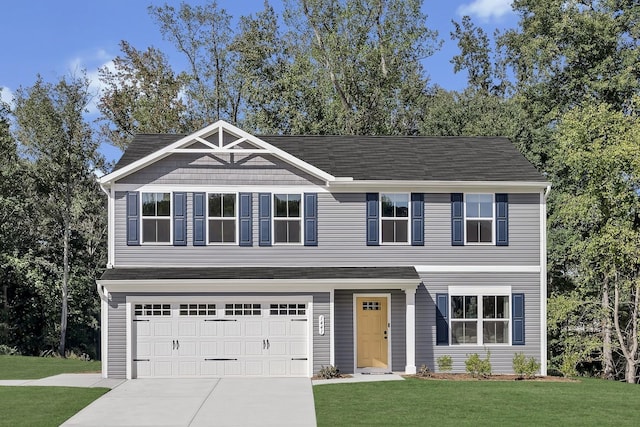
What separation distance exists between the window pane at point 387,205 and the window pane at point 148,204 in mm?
6950

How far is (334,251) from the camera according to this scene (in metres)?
24.5

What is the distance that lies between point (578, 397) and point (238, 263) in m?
10.5

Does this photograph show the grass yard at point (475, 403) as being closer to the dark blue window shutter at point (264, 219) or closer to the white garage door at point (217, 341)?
the white garage door at point (217, 341)

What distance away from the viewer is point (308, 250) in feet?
80.2

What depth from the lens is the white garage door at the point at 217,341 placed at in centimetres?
2314

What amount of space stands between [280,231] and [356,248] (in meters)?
2.39

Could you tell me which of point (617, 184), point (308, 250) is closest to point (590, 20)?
point (617, 184)

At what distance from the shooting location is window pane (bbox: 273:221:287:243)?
960 inches

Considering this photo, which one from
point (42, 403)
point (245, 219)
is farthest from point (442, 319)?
point (42, 403)

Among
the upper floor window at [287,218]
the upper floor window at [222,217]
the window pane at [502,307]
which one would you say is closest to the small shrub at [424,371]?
the window pane at [502,307]

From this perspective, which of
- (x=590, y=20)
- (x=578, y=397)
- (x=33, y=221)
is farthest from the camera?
(x=33, y=221)

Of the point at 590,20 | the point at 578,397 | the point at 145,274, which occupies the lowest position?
the point at 578,397

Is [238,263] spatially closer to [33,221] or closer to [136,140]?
[136,140]

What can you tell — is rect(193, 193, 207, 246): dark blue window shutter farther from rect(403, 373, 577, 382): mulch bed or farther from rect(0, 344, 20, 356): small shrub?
rect(0, 344, 20, 356): small shrub
